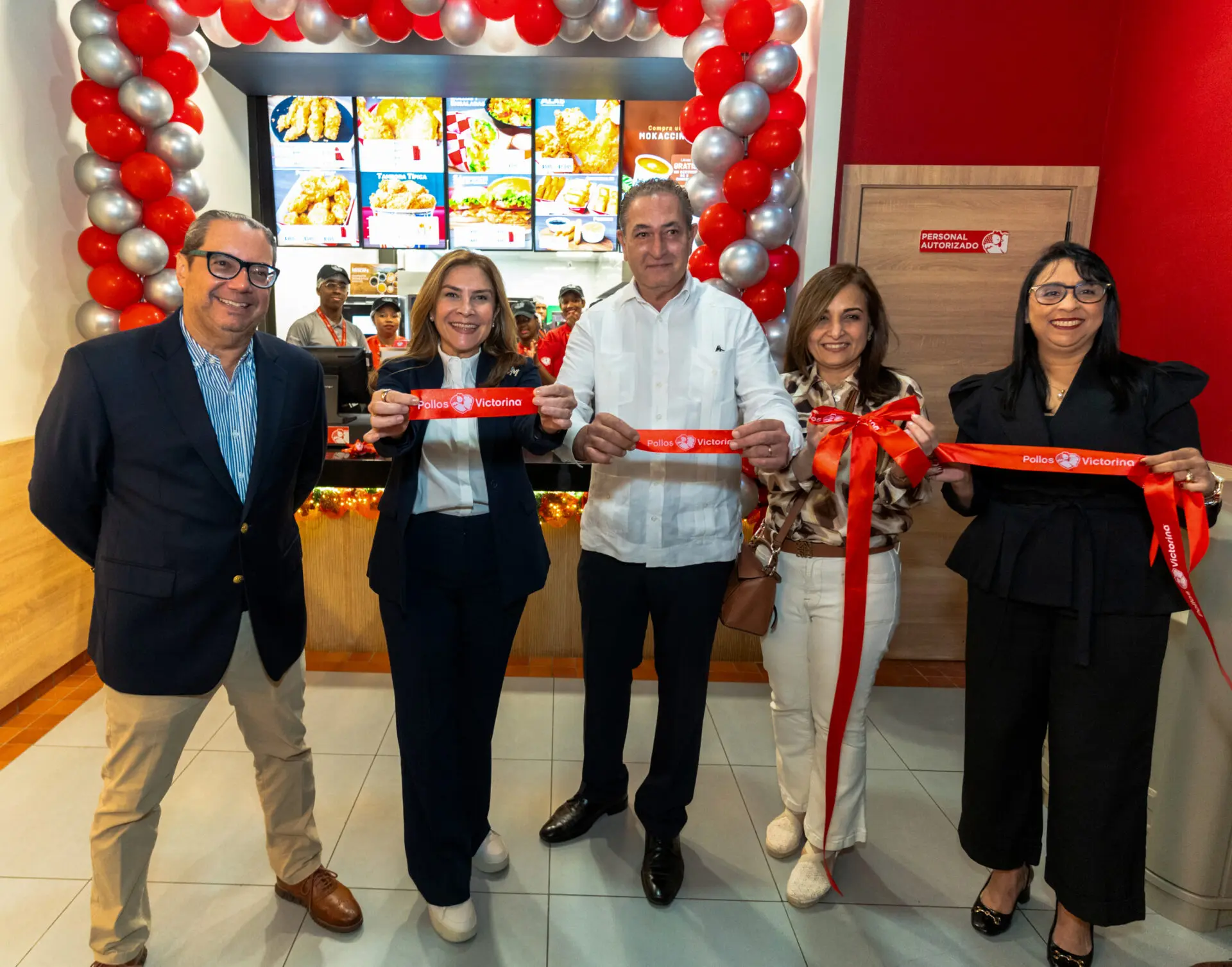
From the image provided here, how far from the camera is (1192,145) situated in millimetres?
3102

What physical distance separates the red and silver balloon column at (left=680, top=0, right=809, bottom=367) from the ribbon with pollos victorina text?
84.2 inches

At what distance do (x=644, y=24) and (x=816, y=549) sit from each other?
346 centimetres

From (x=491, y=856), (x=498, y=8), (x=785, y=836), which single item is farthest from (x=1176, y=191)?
(x=491, y=856)

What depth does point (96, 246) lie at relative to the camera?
4.09 meters

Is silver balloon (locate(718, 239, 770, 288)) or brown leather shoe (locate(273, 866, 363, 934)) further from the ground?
silver balloon (locate(718, 239, 770, 288))

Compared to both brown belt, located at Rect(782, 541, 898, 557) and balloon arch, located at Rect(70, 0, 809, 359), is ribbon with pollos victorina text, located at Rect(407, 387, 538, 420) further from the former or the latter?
balloon arch, located at Rect(70, 0, 809, 359)

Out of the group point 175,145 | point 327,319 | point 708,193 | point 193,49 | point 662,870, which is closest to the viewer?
point 662,870

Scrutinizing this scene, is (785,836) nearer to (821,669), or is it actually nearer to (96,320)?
(821,669)

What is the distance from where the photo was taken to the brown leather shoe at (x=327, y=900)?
2.17m

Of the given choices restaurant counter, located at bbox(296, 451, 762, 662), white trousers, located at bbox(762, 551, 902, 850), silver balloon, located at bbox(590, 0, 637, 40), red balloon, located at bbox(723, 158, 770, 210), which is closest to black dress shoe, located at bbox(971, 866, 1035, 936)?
white trousers, located at bbox(762, 551, 902, 850)

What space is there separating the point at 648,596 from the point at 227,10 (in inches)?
173

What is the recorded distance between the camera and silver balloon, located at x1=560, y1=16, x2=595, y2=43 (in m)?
4.30

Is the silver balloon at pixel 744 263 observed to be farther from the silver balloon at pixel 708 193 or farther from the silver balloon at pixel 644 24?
the silver balloon at pixel 644 24

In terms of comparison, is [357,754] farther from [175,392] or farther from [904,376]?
[904,376]
